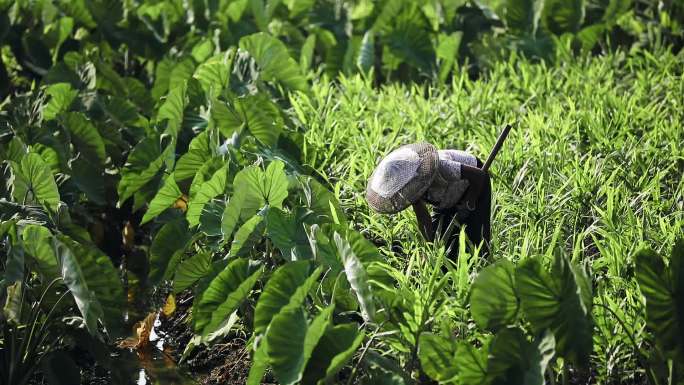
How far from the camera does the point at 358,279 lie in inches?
120

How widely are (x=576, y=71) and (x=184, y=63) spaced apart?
1.90 meters

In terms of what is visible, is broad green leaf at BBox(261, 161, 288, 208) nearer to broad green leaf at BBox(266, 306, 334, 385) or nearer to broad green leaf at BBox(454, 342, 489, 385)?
broad green leaf at BBox(266, 306, 334, 385)

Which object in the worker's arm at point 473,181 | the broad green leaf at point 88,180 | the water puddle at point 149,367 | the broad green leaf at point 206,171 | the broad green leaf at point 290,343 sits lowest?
the water puddle at point 149,367

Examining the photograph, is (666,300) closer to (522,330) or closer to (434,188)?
(522,330)

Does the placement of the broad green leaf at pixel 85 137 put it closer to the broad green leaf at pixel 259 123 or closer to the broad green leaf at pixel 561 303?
the broad green leaf at pixel 259 123

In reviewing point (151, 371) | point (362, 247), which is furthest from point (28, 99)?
point (362, 247)

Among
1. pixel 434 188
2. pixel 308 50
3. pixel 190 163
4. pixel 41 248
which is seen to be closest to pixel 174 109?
pixel 190 163

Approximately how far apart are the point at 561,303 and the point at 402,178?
63cm

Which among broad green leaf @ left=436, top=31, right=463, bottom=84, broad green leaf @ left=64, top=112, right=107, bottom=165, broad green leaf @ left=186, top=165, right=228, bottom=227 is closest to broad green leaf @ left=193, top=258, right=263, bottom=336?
broad green leaf @ left=186, top=165, right=228, bottom=227

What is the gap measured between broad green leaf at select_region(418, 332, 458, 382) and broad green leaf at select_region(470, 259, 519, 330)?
4.3 inches

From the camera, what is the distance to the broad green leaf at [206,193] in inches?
150

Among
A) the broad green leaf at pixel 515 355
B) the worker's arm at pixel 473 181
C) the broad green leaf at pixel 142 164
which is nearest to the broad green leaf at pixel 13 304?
the broad green leaf at pixel 142 164

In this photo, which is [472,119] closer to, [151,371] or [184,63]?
[184,63]

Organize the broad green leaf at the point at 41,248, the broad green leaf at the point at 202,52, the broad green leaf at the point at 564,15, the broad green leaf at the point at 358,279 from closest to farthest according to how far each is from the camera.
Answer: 1. the broad green leaf at the point at 358,279
2. the broad green leaf at the point at 41,248
3. the broad green leaf at the point at 202,52
4. the broad green leaf at the point at 564,15
